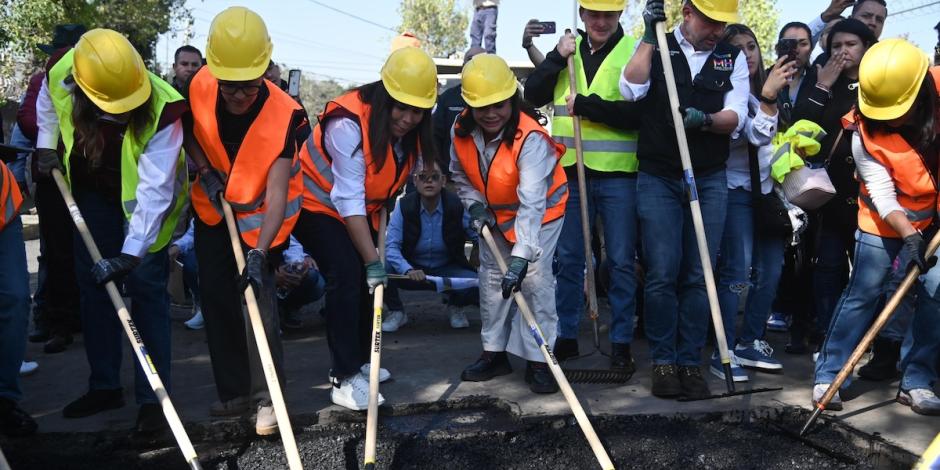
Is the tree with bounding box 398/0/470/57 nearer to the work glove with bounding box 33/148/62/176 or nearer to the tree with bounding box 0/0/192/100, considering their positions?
the tree with bounding box 0/0/192/100

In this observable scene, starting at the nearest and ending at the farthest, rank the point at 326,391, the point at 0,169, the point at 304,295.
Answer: the point at 0,169 < the point at 326,391 < the point at 304,295

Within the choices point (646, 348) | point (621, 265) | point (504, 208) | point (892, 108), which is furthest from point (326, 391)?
point (892, 108)

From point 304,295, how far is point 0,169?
233cm

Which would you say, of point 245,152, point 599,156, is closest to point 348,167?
point 245,152

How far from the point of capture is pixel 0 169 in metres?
3.65

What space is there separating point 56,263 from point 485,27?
5.97 m

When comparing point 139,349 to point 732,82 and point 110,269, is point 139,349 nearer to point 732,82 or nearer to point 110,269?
point 110,269

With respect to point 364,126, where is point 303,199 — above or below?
below

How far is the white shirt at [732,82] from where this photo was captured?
4168 millimetres

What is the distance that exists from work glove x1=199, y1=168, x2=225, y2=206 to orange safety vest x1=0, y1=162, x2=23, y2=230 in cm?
80

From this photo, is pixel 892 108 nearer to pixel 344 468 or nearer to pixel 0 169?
pixel 344 468

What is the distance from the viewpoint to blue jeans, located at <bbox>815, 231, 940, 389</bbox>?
157 inches

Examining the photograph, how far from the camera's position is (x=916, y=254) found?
373 centimetres

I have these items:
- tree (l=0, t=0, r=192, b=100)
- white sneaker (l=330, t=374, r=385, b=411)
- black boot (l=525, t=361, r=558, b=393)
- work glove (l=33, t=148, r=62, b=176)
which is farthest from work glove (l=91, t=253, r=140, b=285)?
tree (l=0, t=0, r=192, b=100)
